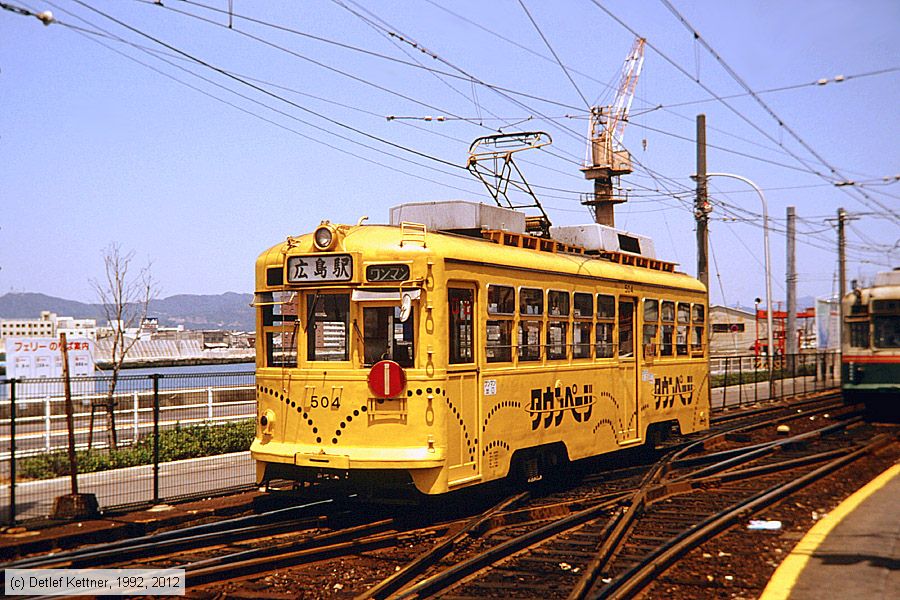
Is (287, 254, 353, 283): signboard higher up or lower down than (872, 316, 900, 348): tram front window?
higher up

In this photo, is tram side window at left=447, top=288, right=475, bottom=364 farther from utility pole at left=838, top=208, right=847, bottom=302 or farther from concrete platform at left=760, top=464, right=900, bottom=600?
utility pole at left=838, top=208, right=847, bottom=302

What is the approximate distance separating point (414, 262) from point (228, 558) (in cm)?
371

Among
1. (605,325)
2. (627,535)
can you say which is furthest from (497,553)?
(605,325)

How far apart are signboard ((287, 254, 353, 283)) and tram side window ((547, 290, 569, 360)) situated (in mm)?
2987

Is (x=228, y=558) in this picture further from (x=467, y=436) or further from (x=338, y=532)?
(x=467, y=436)

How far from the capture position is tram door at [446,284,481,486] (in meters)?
10.1

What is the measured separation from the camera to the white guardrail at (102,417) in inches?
417

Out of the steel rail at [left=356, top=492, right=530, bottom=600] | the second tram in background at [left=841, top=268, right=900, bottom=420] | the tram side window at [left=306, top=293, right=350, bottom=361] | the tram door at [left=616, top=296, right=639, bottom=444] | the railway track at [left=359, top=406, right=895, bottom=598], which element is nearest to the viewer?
the steel rail at [left=356, top=492, right=530, bottom=600]

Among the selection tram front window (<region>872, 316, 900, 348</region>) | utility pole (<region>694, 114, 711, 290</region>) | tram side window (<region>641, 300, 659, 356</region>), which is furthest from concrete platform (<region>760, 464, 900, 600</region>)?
utility pole (<region>694, 114, 711, 290</region>)

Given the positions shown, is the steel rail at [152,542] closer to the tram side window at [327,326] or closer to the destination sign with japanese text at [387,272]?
the tram side window at [327,326]

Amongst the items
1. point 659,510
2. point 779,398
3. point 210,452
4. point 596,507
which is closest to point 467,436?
point 596,507

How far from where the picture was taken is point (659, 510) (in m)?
11.1

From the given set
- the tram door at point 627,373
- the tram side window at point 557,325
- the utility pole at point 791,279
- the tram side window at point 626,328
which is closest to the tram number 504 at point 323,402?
the tram side window at point 557,325

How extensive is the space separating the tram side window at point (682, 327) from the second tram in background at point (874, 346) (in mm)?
7862
